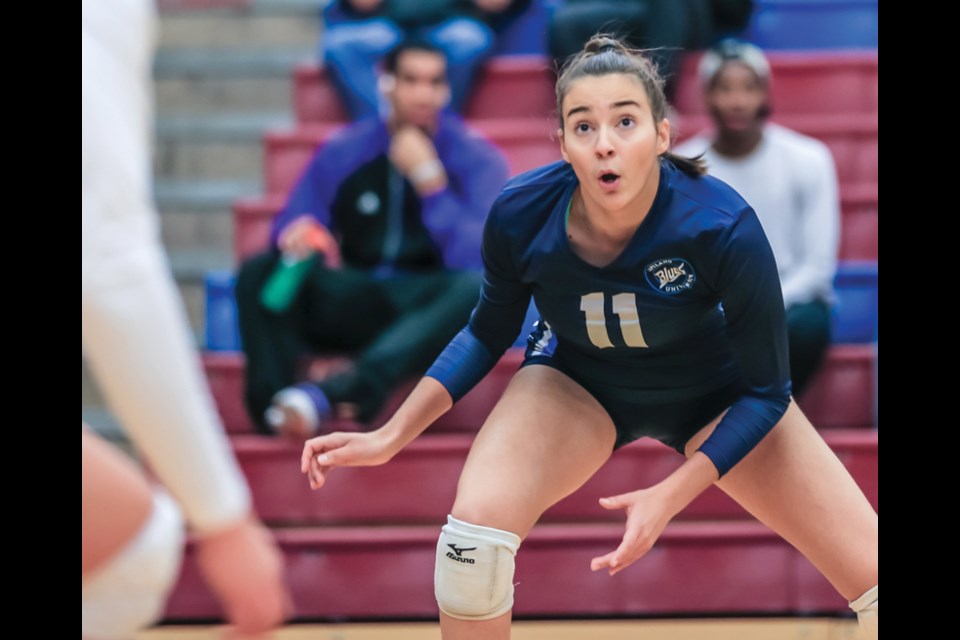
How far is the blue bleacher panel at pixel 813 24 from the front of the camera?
3.25m

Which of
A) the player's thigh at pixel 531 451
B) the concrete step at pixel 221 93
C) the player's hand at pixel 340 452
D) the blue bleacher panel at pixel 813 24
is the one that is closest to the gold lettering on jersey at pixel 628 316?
the player's thigh at pixel 531 451

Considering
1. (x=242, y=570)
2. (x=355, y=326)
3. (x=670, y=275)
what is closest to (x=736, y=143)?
(x=670, y=275)

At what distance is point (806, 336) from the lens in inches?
78.2

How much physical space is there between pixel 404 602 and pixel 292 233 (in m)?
0.78

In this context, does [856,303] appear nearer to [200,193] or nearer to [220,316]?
[220,316]

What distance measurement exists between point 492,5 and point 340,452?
191 centimetres

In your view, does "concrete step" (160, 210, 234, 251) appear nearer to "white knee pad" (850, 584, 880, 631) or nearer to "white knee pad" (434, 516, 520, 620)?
"white knee pad" (434, 516, 520, 620)

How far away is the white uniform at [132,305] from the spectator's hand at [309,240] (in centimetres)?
93

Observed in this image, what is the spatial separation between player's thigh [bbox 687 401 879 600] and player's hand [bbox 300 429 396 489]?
0.46m

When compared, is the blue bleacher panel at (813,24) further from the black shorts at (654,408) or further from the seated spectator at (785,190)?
the black shorts at (654,408)

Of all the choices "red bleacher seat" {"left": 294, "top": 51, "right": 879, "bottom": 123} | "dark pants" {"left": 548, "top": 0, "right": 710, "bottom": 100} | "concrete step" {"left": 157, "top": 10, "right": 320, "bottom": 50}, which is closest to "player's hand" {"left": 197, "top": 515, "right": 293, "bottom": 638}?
"dark pants" {"left": 548, "top": 0, "right": 710, "bottom": 100}

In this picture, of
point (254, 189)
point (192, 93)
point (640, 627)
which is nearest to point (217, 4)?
point (192, 93)

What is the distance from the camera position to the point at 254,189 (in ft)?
10.5
